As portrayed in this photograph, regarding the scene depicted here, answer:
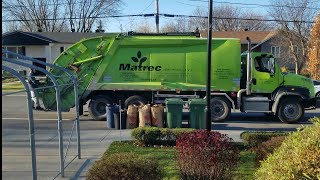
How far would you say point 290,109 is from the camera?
51.5ft

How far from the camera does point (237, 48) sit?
15.5m

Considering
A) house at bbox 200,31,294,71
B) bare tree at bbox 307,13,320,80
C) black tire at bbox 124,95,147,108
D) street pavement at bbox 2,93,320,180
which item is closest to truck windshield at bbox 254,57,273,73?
street pavement at bbox 2,93,320,180

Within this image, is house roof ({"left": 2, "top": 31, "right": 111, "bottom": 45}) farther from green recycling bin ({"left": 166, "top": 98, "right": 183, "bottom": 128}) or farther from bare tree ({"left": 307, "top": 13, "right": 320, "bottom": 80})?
green recycling bin ({"left": 166, "top": 98, "right": 183, "bottom": 128})

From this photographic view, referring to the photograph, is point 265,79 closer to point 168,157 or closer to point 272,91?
point 272,91

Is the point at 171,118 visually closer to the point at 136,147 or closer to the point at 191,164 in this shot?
the point at 136,147

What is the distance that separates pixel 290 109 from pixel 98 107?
7.58 metres

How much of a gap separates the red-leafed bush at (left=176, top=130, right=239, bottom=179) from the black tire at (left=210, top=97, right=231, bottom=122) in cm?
939

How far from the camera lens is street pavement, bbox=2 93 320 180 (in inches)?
340

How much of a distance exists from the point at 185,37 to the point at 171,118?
389 centimetres

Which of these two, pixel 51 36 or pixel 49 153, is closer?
pixel 49 153

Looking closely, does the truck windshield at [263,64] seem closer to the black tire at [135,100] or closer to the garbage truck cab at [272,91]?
the garbage truck cab at [272,91]

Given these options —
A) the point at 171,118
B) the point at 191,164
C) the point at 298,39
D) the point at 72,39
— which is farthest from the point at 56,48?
the point at 191,164

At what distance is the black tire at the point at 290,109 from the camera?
15.7 meters

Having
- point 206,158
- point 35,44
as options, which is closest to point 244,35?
point 35,44
